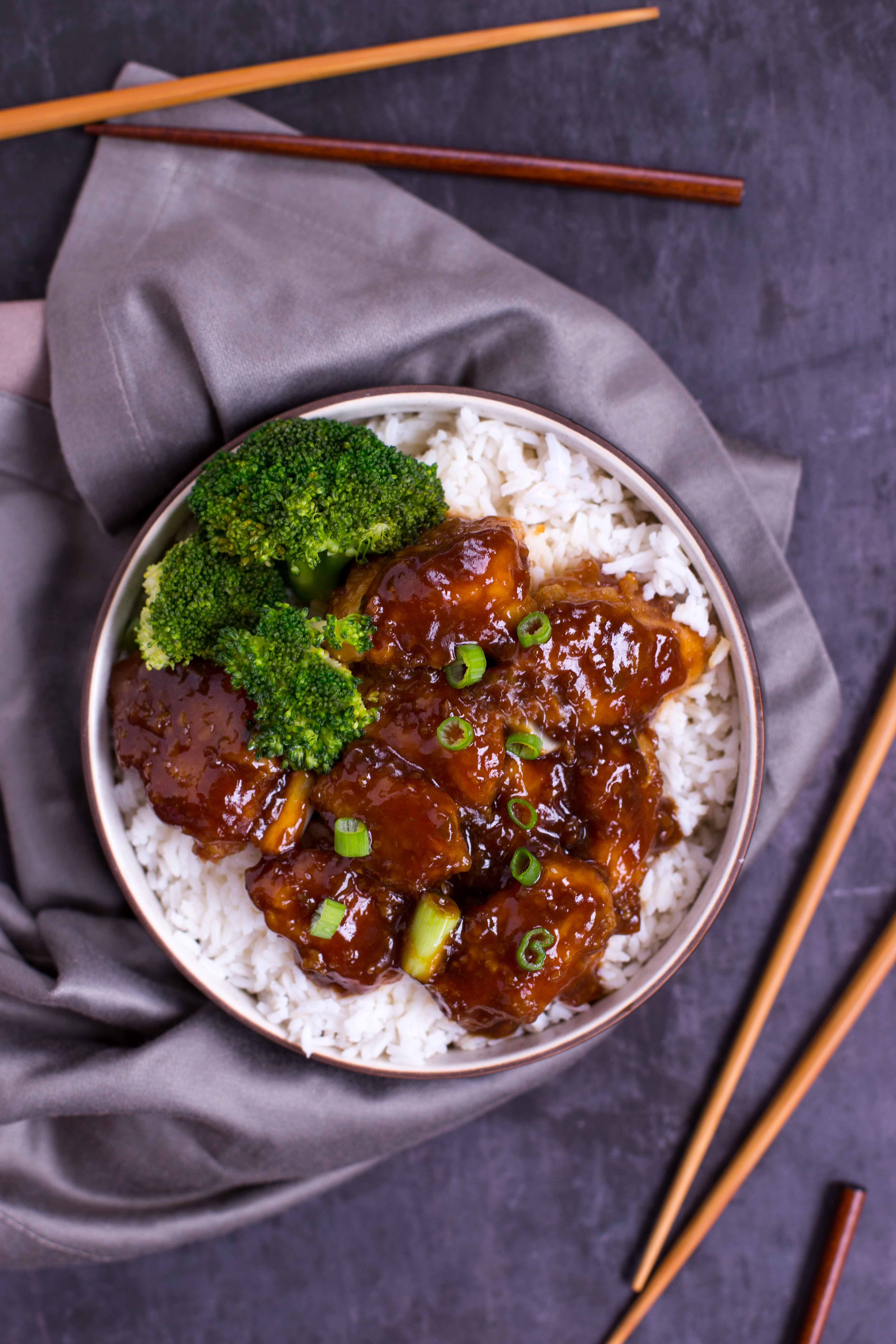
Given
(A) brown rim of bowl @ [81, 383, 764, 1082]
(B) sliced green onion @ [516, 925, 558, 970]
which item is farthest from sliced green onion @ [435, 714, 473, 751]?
(A) brown rim of bowl @ [81, 383, 764, 1082]

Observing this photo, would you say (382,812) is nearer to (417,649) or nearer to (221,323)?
(417,649)

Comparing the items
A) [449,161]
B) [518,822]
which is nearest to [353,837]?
[518,822]

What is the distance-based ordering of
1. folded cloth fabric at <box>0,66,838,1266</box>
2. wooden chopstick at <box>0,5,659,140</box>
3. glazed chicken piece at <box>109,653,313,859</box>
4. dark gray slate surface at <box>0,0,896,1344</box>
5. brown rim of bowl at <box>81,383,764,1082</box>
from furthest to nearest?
dark gray slate surface at <box>0,0,896,1344</box> → wooden chopstick at <box>0,5,659,140</box> → folded cloth fabric at <box>0,66,838,1266</box> → brown rim of bowl at <box>81,383,764,1082</box> → glazed chicken piece at <box>109,653,313,859</box>

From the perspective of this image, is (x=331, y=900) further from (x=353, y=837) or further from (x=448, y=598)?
(x=448, y=598)

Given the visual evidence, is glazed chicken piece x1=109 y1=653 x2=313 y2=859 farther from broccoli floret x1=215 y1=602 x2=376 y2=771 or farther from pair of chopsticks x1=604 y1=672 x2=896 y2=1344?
pair of chopsticks x1=604 y1=672 x2=896 y2=1344

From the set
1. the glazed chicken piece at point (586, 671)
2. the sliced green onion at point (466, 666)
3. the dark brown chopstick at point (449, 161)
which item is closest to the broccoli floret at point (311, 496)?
the sliced green onion at point (466, 666)
